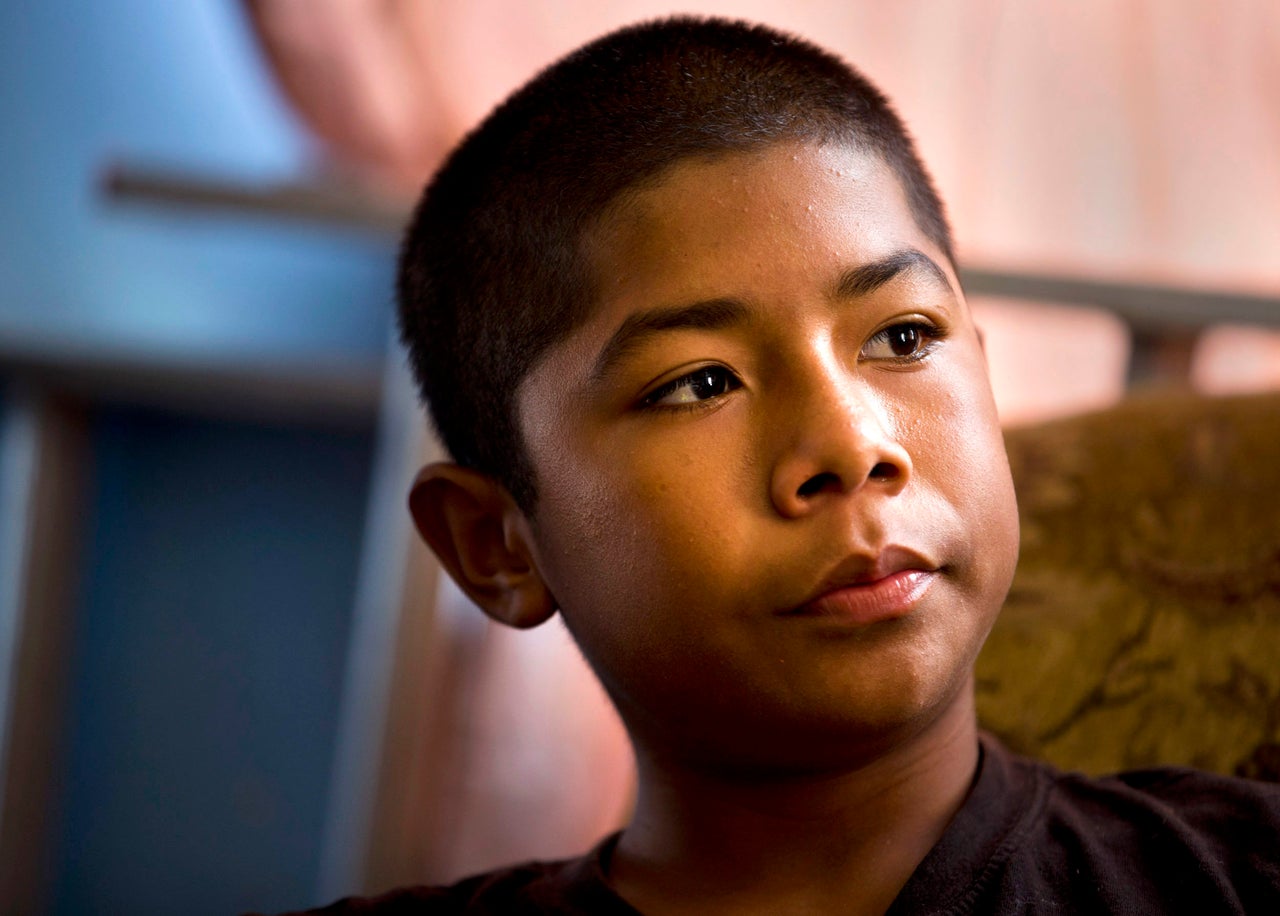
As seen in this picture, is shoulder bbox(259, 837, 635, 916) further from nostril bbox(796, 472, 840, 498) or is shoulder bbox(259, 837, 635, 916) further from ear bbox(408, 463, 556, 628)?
nostril bbox(796, 472, 840, 498)

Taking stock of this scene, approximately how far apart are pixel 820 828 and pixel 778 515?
0.21m

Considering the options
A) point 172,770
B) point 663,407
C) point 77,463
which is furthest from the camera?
point 172,770

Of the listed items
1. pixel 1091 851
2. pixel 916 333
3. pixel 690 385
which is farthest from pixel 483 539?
pixel 1091 851

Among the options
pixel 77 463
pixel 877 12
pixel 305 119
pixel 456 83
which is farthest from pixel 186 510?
pixel 877 12

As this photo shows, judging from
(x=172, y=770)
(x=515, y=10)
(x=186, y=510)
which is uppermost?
(x=515, y=10)

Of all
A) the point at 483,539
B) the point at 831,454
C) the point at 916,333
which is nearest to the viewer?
the point at 831,454

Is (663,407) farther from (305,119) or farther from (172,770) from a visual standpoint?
(172,770)

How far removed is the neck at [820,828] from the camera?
752 millimetres

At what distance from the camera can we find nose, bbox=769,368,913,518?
667 mm

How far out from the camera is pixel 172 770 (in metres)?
2.06

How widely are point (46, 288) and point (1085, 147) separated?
1579 millimetres

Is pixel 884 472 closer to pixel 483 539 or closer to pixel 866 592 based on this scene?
pixel 866 592

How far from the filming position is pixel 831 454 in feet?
2.19

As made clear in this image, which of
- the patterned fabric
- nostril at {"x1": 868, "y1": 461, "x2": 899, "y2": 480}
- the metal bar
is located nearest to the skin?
nostril at {"x1": 868, "y1": 461, "x2": 899, "y2": 480}
